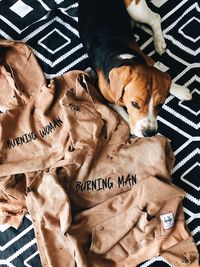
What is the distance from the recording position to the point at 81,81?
97.3 inches

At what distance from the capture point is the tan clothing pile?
2367 millimetres

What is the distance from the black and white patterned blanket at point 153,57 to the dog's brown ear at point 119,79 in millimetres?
491

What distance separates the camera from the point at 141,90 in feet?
6.66

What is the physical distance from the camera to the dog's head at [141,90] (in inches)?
Answer: 80.0

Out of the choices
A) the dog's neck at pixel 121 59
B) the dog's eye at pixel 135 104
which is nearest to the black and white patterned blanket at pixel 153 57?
the dog's neck at pixel 121 59

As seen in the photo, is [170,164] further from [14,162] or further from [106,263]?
[14,162]

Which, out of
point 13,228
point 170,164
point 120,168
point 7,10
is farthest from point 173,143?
point 7,10

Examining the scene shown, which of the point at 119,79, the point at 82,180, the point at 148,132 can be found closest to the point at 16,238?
the point at 82,180

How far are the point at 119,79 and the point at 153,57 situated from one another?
1.85 ft

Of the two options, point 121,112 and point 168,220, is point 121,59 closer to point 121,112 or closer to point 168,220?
point 121,112

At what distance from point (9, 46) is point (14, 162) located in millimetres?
607

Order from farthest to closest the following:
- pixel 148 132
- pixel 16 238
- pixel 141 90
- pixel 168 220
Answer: pixel 16 238, pixel 168 220, pixel 148 132, pixel 141 90

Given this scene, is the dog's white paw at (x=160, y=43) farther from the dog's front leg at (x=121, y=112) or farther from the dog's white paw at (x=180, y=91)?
the dog's front leg at (x=121, y=112)

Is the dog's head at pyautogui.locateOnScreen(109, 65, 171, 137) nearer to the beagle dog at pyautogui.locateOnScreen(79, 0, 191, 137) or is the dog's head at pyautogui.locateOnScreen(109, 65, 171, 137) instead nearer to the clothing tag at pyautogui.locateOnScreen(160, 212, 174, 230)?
the beagle dog at pyautogui.locateOnScreen(79, 0, 191, 137)
